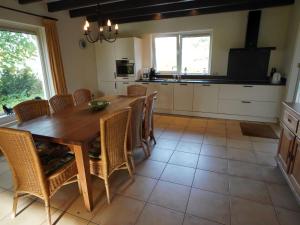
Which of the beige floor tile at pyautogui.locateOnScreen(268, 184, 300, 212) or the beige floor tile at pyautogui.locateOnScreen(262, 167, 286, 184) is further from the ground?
the beige floor tile at pyautogui.locateOnScreen(262, 167, 286, 184)

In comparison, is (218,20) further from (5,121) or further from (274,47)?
(5,121)

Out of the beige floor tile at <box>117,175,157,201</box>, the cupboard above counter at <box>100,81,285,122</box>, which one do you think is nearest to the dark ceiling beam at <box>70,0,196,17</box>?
the cupboard above counter at <box>100,81,285,122</box>

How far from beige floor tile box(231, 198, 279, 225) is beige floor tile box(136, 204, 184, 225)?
19.0 inches

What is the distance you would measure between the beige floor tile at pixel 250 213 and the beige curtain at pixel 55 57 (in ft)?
12.2

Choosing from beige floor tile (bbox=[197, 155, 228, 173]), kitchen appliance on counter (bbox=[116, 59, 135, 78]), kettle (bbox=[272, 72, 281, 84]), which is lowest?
beige floor tile (bbox=[197, 155, 228, 173])

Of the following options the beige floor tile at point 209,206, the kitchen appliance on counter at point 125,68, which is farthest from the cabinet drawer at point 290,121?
the kitchen appliance on counter at point 125,68

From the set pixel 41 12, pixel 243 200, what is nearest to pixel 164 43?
pixel 41 12

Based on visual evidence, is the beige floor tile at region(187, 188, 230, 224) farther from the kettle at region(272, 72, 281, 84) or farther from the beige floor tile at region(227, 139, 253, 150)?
the kettle at region(272, 72, 281, 84)

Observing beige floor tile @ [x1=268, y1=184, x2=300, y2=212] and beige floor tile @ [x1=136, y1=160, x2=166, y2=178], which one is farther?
beige floor tile @ [x1=136, y1=160, x2=166, y2=178]

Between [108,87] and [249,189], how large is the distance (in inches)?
166

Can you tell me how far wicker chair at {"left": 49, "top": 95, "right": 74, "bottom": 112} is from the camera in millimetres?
2729

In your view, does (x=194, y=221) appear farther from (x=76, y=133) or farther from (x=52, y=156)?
(x=52, y=156)

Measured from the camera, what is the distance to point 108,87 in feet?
17.1

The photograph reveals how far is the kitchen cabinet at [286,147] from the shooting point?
2.01m
